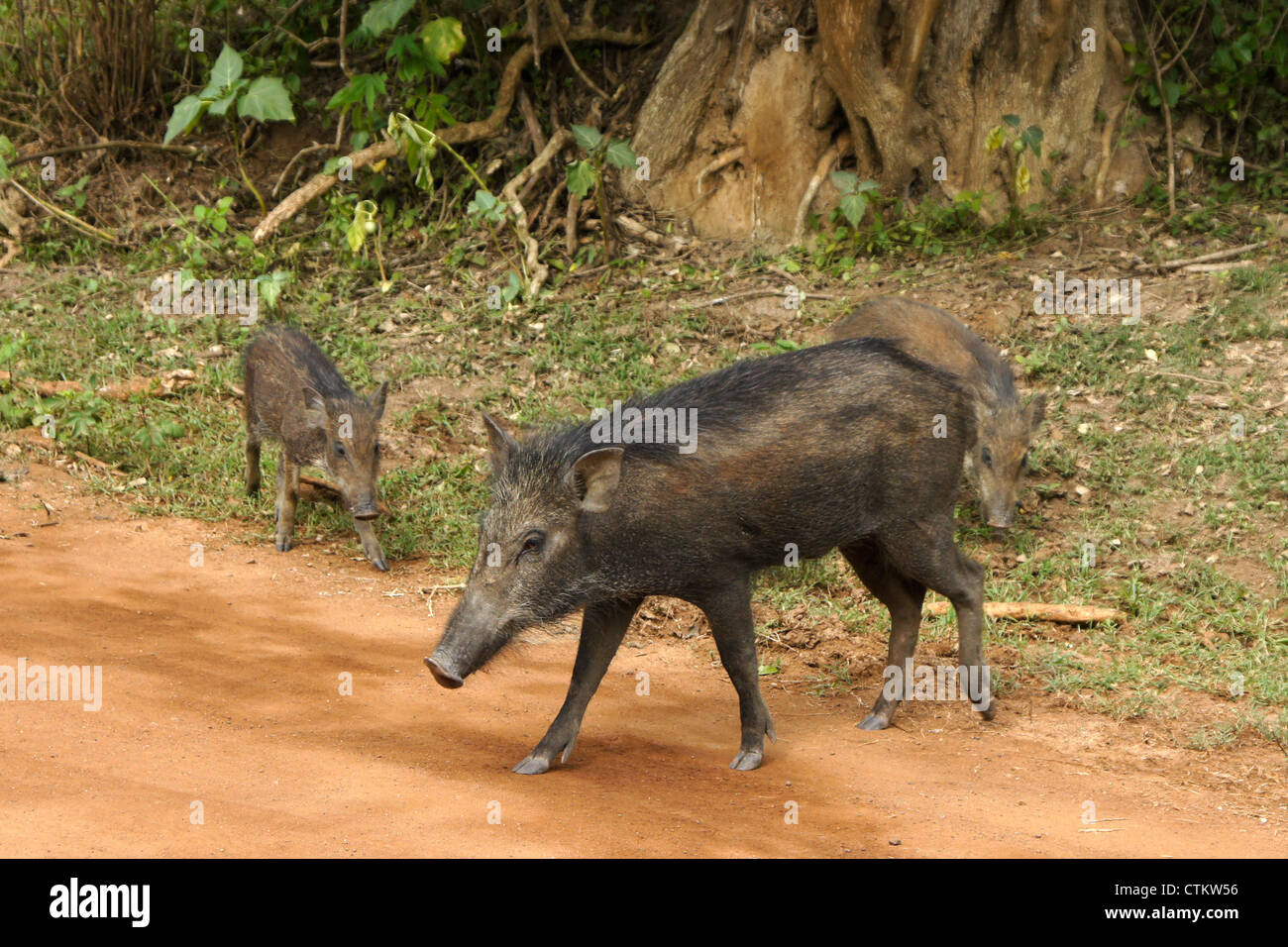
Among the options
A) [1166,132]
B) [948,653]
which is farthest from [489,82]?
[948,653]

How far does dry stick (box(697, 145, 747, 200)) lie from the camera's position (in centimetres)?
1175

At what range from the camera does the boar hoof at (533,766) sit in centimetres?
527

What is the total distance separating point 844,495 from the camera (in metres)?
5.62

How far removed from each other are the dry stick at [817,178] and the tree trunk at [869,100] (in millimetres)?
18

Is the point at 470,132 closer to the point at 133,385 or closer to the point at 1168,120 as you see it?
the point at 133,385

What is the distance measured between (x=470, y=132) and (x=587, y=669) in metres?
7.93

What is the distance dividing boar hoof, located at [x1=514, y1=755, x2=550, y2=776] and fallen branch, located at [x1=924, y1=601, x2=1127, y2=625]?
3079 mm

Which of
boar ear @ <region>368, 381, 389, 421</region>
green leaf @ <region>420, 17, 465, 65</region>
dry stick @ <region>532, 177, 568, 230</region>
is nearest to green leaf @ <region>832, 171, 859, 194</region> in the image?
dry stick @ <region>532, 177, 568, 230</region>

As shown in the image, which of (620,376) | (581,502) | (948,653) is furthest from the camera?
(620,376)

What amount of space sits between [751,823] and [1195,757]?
2210mm

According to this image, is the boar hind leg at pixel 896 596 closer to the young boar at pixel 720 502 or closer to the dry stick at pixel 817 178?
the young boar at pixel 720 502

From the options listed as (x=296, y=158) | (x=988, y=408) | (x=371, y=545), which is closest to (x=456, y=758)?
(x=371, y=545)

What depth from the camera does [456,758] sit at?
5398mm

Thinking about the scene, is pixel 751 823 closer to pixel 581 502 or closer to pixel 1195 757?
pixel 581 502
